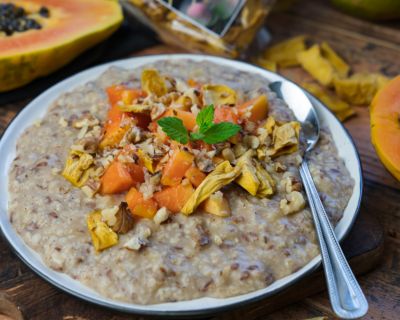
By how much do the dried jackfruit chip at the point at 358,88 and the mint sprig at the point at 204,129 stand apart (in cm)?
110

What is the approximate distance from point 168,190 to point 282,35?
1.87 m

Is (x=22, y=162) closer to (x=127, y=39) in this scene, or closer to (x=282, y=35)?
(x=127, y=39)

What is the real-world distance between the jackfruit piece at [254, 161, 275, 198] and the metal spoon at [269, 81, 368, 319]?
0.13 m

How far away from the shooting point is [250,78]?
8.79ft

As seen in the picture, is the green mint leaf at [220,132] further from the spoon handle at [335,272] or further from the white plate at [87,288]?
the white plate at [87,288]

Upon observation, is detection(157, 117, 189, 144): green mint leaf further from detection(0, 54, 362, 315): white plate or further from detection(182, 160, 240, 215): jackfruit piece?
detection(0, 54, 362, 315): white plate

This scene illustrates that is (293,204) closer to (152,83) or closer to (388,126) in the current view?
(388,126)

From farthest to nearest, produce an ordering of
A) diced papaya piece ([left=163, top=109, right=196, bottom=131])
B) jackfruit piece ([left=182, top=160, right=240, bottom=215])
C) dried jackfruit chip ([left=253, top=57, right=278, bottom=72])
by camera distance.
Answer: dried jackfruit chip ([left=253, top=57, right=278, bottom=72])
diced papaya piece ([left=163, top=109, right=196, bottom=131])
jackfruit piece ([left=182, top=160, right=240, bottom=215])

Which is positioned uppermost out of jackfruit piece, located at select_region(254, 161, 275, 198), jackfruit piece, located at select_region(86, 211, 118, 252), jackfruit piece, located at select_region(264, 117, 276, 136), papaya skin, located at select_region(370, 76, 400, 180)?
papaya skin, located at select_region(370, 76, 400, 180)

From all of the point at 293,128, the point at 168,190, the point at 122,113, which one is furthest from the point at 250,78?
the point at 168,190

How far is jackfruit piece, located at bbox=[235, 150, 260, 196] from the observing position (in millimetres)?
2041

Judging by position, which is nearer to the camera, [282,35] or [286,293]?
[286,293]

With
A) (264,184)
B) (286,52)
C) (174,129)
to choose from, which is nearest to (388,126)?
(264,184)

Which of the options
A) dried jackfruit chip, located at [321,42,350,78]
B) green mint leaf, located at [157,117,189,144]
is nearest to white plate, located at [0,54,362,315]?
green mint leaf, located at [157,117,189,144]
